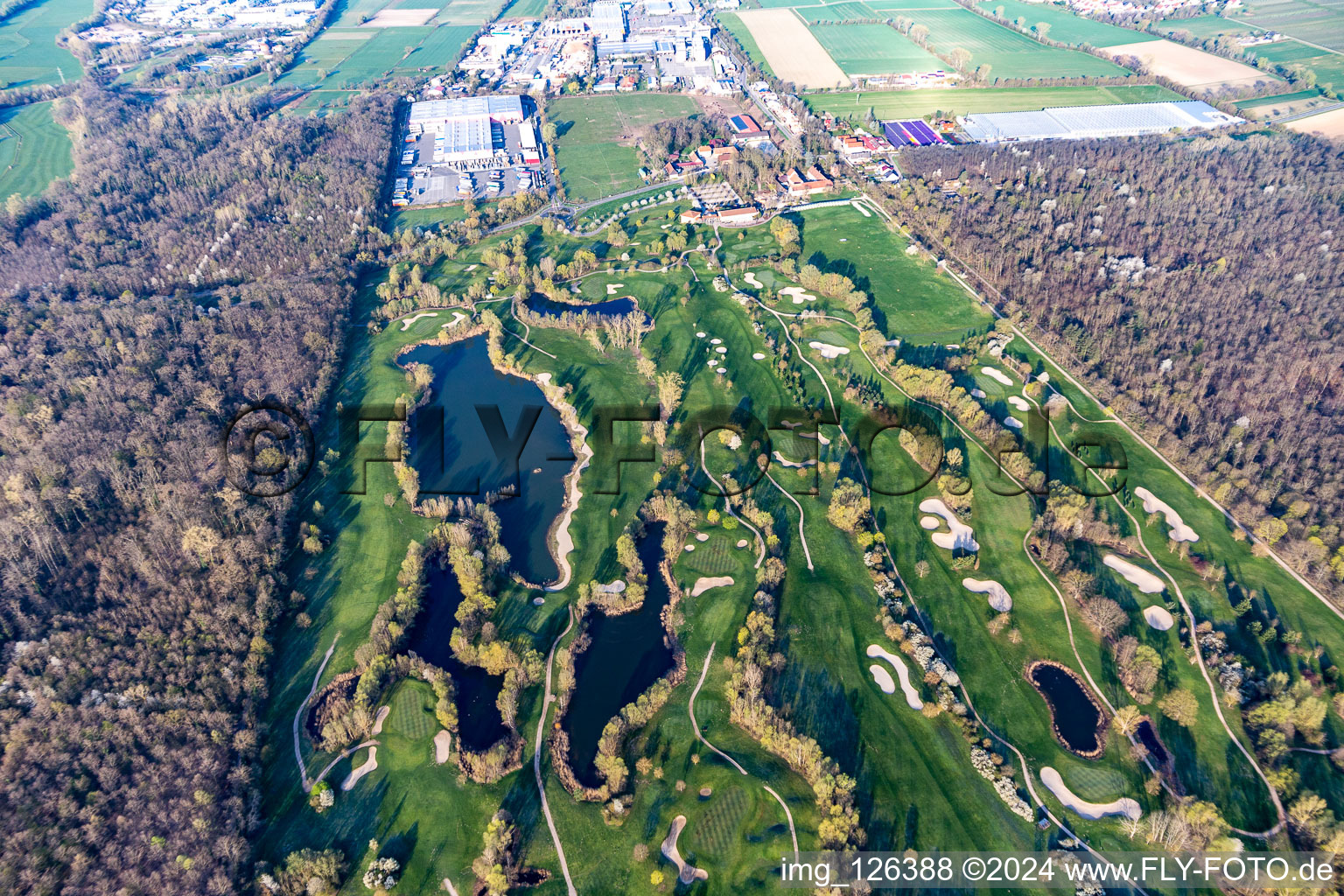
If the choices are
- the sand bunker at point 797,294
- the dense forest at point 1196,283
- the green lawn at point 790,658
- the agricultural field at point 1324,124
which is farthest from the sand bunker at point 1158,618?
the agricultural field at point 1324,124

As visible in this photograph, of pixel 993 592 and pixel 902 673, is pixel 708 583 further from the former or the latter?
pixel 993 592

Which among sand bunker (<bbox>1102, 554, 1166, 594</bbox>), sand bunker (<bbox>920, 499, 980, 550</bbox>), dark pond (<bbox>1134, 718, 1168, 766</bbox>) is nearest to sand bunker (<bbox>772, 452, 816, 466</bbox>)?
sand bunker (<bbox>920, 499, 980, 550</bbox>)

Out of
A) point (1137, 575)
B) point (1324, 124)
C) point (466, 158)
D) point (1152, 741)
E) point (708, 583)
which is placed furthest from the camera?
point (1324, 124)

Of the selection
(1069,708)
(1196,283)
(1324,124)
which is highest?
(1324,124)

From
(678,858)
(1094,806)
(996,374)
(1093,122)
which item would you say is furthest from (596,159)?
(1094,806)

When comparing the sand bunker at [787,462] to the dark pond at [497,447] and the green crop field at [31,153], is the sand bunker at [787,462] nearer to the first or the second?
the dark pond at [497,447]

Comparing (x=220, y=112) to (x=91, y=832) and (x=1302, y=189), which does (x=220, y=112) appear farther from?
(x=1302, y=189)

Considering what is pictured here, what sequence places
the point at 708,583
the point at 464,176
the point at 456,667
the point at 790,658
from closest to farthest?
the point at 790,658 < the point at 456,667 < the point at 708,583 < the point at 464,176
